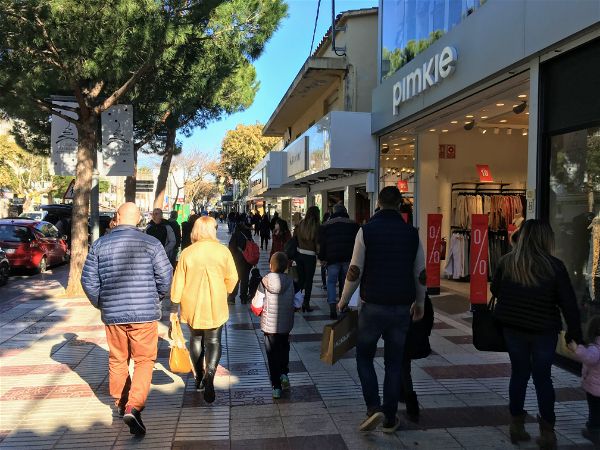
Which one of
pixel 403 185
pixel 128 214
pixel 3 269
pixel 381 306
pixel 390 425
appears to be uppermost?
pixel 403 185

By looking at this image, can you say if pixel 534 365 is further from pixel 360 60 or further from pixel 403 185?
pixel 360 60

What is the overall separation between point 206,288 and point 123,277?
2.61ft

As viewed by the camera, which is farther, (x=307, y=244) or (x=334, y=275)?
(x=307, y=244)

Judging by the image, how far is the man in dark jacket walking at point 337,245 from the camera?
780 centimetres

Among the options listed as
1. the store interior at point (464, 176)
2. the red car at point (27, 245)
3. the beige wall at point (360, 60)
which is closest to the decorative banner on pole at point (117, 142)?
the red car at point (27, 245)

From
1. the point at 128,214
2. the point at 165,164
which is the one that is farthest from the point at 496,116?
the point at 165,164

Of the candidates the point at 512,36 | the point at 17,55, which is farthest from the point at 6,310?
the point at 512,36

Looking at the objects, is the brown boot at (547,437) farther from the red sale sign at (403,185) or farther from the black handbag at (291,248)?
the red sale sign at (403,185)

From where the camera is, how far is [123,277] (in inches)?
161

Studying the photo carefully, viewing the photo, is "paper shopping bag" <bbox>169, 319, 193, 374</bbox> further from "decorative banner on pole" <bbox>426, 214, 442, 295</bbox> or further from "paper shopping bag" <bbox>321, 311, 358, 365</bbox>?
"decorative banner on pole" <bbox>426, 214, 442, 295</bbox>

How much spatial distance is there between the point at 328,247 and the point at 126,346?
4.15 meters

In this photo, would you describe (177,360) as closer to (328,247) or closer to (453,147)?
(328,247)

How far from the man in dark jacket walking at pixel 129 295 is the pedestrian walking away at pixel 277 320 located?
104 cm

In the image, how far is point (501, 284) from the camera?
12.9ft
